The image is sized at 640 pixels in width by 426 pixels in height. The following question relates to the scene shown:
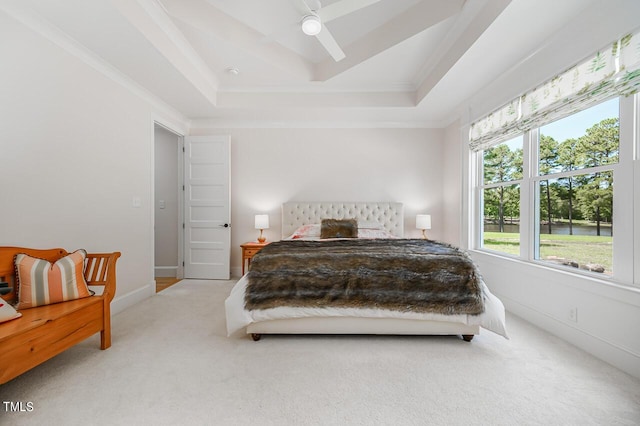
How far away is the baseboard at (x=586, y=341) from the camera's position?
1.88 meters

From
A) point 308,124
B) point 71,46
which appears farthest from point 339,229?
point 71,46

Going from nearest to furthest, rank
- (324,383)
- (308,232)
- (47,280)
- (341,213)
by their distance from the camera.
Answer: (324,383) < (47,280) < (308,232) < (341,213)

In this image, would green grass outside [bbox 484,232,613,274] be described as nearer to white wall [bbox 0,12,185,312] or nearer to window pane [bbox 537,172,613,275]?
window pane [bbox 537,172,613,275]

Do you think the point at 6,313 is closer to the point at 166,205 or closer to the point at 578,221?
the point at 166,205

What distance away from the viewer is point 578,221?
2.38 meters

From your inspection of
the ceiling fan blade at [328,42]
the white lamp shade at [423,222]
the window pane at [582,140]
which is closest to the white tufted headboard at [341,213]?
the white lamp shade at [423,222]

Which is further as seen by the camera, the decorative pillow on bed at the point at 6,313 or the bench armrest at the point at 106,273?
the bench armrest at the point at 106,273

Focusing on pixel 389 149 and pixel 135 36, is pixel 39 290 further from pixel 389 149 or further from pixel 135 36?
pixel 389 149

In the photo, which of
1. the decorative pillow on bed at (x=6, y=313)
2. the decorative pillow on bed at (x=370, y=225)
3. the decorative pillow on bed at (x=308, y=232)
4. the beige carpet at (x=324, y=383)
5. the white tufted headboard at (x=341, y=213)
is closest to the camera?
the beige carpet at (x=324, y=383)

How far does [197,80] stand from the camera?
346 centimetres

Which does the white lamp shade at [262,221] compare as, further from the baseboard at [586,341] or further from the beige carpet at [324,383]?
the baseboard at [586,341]

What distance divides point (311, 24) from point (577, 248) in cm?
291

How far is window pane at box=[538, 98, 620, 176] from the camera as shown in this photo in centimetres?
210

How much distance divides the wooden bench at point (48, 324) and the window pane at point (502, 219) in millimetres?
Answer: 4077
